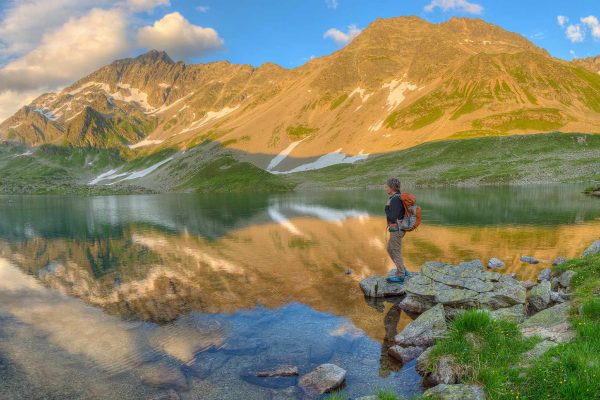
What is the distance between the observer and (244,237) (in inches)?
1629

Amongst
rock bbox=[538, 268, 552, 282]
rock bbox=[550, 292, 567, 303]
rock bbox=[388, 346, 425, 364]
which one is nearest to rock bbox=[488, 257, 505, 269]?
rock bbox=[538, 268, 552, 282]

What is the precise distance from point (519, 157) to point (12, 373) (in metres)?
176

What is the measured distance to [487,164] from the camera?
156000mm

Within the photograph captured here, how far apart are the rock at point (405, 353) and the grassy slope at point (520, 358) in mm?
1530

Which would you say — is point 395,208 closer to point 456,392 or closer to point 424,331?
point 424,331

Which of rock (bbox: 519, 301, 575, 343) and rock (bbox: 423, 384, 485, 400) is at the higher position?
rock (bbox: 519, 301, 575, 343)

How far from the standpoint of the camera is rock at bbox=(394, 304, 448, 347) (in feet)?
45.4

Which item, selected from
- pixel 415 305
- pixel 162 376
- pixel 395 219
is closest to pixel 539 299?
pixel 415 305

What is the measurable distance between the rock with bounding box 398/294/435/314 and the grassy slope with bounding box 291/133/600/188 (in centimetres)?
12094

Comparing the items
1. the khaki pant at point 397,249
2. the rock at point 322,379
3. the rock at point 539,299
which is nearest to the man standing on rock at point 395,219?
the khaki pant at point 397,249

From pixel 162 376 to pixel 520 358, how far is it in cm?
1048

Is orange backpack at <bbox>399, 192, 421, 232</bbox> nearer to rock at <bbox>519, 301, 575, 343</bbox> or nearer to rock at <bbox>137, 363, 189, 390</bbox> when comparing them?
rock at <bbox>519, 301, 575, 343</bbox>

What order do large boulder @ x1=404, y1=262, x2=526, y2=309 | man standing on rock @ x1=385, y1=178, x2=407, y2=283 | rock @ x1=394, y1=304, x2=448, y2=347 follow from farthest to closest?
man standing on rock @ x1=385, y1=178, x2=407, y2=283 → large boulder @ x1=404, y1=262, x2=526, y2=309 → rock @ x1=394, y1=304, x2=448, y2=347

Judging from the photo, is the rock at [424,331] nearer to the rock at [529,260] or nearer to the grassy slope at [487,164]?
the rock at [529,260]
